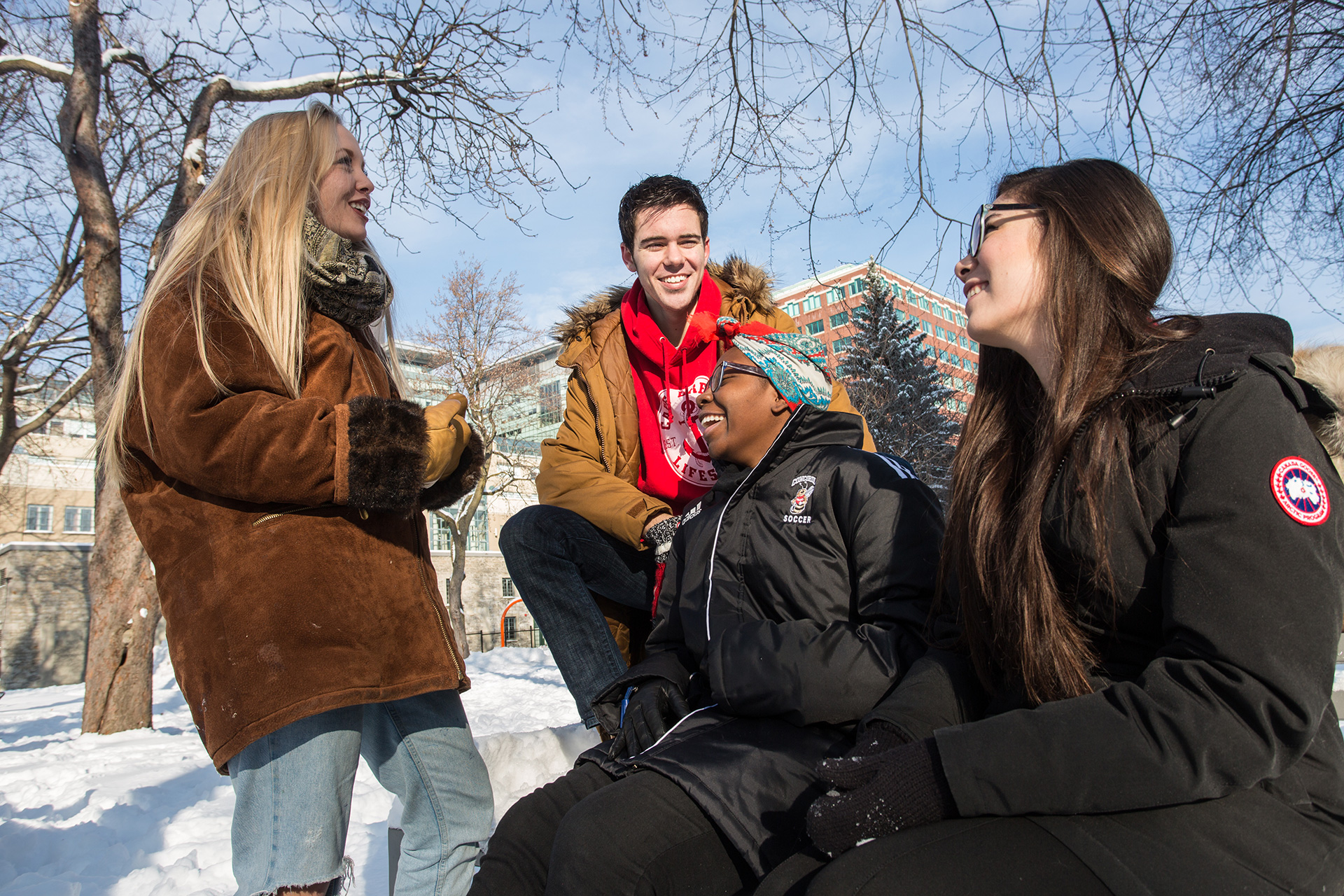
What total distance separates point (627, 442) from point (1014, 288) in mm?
1800

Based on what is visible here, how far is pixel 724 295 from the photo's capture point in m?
3.34

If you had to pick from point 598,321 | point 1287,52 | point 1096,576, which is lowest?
point 1096,576

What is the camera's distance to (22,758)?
20.9 feet

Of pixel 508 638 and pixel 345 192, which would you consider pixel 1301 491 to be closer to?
pixel 345 192

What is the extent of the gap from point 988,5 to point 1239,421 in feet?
8.19

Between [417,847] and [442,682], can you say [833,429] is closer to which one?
[442,682]

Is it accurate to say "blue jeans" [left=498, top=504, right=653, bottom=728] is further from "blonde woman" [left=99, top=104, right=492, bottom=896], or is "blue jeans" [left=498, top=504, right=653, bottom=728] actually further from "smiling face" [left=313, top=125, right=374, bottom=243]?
"smiling face" [left=313, top=125, right=374, bottom=243]

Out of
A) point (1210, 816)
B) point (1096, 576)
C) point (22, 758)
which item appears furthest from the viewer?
point (22, 758)

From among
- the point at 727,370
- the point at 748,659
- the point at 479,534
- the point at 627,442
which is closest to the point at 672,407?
the point at 627,442

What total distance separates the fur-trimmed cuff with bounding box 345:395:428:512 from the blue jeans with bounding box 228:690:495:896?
0.53 m

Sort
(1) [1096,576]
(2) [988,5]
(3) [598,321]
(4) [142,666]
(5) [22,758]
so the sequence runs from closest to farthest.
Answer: (1) [1096,576], (2) [988,5], (3) [598,321], (5) [22,758], (4) [142,666]

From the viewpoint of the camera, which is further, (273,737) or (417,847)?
(417,847)

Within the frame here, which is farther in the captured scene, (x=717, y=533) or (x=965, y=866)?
(x=717, y=533)

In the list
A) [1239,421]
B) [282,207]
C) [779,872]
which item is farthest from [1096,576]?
[282,207]
